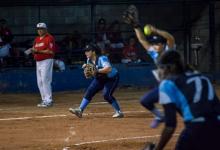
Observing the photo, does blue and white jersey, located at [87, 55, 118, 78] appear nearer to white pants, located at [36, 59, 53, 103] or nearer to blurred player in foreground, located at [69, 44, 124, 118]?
blurred player in foreground, located at [69, 44, 124, 118]

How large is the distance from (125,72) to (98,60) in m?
7.54

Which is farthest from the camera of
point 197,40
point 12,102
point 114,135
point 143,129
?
point 197,40

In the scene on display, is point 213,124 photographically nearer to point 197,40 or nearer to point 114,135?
point 114,135

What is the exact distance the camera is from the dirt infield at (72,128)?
378 inches

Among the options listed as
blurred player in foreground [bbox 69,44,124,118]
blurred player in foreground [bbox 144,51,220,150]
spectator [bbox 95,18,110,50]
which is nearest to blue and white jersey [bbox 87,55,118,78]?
blurred player in foreground [bbox 69,44,124,118]

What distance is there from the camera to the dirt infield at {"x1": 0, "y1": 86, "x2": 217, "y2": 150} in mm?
9591

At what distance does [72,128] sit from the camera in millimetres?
11359

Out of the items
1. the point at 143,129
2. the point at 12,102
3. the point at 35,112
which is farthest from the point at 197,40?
the point at 143,129

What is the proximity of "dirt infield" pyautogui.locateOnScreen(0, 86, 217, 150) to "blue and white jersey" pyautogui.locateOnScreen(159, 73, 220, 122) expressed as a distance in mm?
4020

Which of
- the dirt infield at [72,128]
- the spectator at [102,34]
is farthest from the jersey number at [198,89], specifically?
the spectator at [102,34]

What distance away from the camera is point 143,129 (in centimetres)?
1111

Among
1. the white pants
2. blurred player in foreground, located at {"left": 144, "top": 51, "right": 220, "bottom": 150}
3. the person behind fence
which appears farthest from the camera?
the person behind fence

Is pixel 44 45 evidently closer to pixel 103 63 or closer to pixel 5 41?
pixel 103 63

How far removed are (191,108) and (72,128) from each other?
6.48 meters
